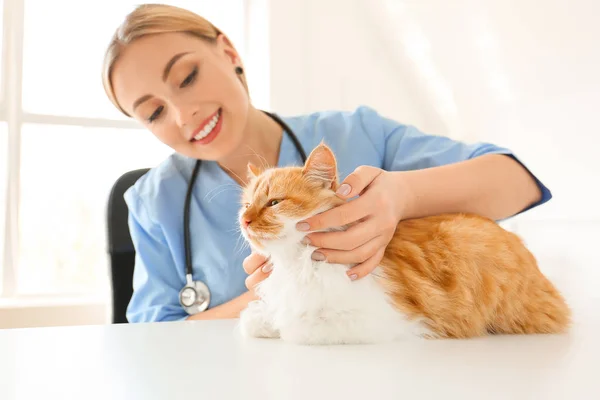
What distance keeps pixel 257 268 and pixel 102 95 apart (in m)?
1.90

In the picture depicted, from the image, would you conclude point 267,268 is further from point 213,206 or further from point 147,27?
point 147,27

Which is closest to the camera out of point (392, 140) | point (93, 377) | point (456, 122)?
point (93, 377)

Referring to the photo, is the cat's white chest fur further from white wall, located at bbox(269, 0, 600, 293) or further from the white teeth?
white wall, located at bbox(269, 0, 600, 293)

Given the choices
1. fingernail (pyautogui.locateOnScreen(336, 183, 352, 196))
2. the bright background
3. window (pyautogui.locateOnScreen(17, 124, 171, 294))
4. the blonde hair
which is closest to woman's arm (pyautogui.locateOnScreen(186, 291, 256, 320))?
fingernail (pyautogui.locateOnScreen(336, 183, 352, 196))

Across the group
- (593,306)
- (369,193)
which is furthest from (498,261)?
(593,306)

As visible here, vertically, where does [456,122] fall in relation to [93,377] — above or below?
above

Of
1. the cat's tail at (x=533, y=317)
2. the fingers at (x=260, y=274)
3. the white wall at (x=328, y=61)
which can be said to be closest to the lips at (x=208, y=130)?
the fingers at (x=260, y=274)

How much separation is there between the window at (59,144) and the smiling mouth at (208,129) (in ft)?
3.99

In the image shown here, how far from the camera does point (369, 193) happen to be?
71 centimetres

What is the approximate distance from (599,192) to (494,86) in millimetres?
510

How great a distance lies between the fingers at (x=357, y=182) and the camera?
68 centimetres

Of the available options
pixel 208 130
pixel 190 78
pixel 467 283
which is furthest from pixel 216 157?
pixel 467 283

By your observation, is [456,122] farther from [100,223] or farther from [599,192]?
[100,223]

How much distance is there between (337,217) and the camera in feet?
2.18
